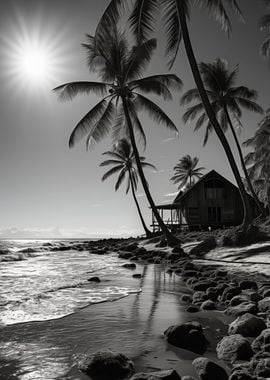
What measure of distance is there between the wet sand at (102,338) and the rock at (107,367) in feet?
0.26

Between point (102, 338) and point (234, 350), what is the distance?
144cm

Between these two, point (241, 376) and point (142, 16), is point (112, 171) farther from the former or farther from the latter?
point (241, 376)

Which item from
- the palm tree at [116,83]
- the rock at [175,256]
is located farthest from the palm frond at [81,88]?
the rock at [175,256]

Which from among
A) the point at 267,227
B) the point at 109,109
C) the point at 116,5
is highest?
the point at 116,5

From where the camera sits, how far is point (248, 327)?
3379 mm

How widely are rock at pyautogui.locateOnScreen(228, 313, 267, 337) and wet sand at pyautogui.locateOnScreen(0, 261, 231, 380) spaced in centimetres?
20

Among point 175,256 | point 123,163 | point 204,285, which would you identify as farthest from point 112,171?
point 204,285

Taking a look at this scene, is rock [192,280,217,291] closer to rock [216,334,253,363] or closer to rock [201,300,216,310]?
rock [201,300,216,310]

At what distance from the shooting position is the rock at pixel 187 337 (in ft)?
10.4

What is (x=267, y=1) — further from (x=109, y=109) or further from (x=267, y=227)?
(x=267, y=227)

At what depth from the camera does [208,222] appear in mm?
30484

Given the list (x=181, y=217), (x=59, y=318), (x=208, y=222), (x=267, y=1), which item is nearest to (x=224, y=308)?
(x=59, y=318)

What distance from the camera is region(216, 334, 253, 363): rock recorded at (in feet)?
9.02

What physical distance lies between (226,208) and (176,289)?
83.6ft
